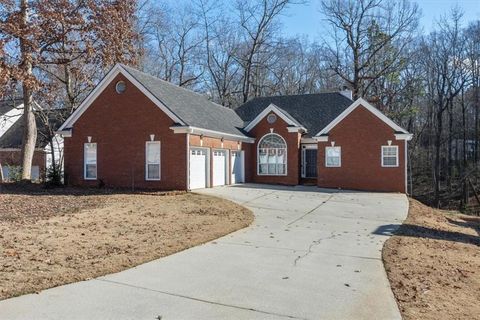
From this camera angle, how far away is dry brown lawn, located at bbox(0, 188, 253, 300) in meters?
6.90

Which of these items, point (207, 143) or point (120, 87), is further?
point (207, 143)

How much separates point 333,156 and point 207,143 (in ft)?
25.9

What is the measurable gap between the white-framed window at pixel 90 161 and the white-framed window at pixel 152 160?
128 inches

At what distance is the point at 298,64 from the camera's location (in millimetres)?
47750

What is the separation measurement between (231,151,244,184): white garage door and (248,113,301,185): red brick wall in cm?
54

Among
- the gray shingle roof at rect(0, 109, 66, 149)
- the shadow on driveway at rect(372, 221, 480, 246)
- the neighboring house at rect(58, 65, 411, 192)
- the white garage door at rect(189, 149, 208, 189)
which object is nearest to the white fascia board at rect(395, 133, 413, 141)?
the neighboring house at rect(58, 65, 411, 192)

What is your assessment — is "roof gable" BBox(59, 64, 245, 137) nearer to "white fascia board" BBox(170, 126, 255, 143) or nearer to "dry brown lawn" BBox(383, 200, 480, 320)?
"white fascia board" BBox(170, 126, 255, 143)

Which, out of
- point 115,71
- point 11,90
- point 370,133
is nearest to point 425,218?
point 370,133

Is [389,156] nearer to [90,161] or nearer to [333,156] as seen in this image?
[333,156]

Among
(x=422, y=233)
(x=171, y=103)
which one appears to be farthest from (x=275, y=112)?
(x=422, y=233)

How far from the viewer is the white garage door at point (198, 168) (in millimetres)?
21344

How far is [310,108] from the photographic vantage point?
100ft

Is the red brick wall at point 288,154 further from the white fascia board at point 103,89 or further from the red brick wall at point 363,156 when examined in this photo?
the white fascia board at point 103,89

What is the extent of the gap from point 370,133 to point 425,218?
9.26 m
